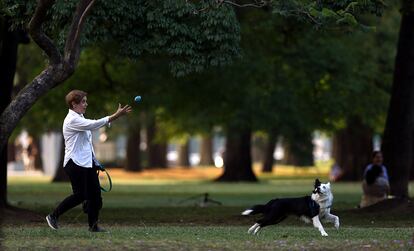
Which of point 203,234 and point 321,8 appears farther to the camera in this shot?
point 321,8

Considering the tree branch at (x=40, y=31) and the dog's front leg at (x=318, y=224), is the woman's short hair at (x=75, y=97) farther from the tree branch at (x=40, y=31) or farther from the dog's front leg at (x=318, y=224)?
the dog's front leg at (x=318, y=224)

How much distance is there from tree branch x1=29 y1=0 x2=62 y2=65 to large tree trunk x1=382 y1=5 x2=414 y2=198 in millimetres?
10122

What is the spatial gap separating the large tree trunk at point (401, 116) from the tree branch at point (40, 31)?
10.1 m

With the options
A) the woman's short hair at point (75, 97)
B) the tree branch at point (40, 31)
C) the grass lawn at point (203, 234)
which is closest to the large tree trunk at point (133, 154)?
the grass lawn at point (203, 234)

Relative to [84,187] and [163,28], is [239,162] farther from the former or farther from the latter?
[84,187]

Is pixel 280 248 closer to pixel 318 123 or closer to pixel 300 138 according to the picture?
pixel 318 123

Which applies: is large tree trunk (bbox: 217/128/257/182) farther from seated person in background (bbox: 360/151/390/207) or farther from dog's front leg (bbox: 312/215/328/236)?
dog's front leg (bbox: 312/215/328/236)

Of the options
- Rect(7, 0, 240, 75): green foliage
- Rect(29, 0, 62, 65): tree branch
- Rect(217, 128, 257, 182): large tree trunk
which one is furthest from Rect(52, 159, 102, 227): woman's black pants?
Rect(217, 128, 257, 182): large tree trunk

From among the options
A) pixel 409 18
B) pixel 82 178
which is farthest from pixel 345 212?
pixel 82 178

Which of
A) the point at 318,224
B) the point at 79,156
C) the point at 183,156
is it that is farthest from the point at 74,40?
the point at 183,156

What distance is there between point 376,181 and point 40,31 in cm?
1035

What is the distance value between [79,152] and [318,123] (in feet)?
87.7

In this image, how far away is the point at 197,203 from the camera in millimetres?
27906

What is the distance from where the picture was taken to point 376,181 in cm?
2397
